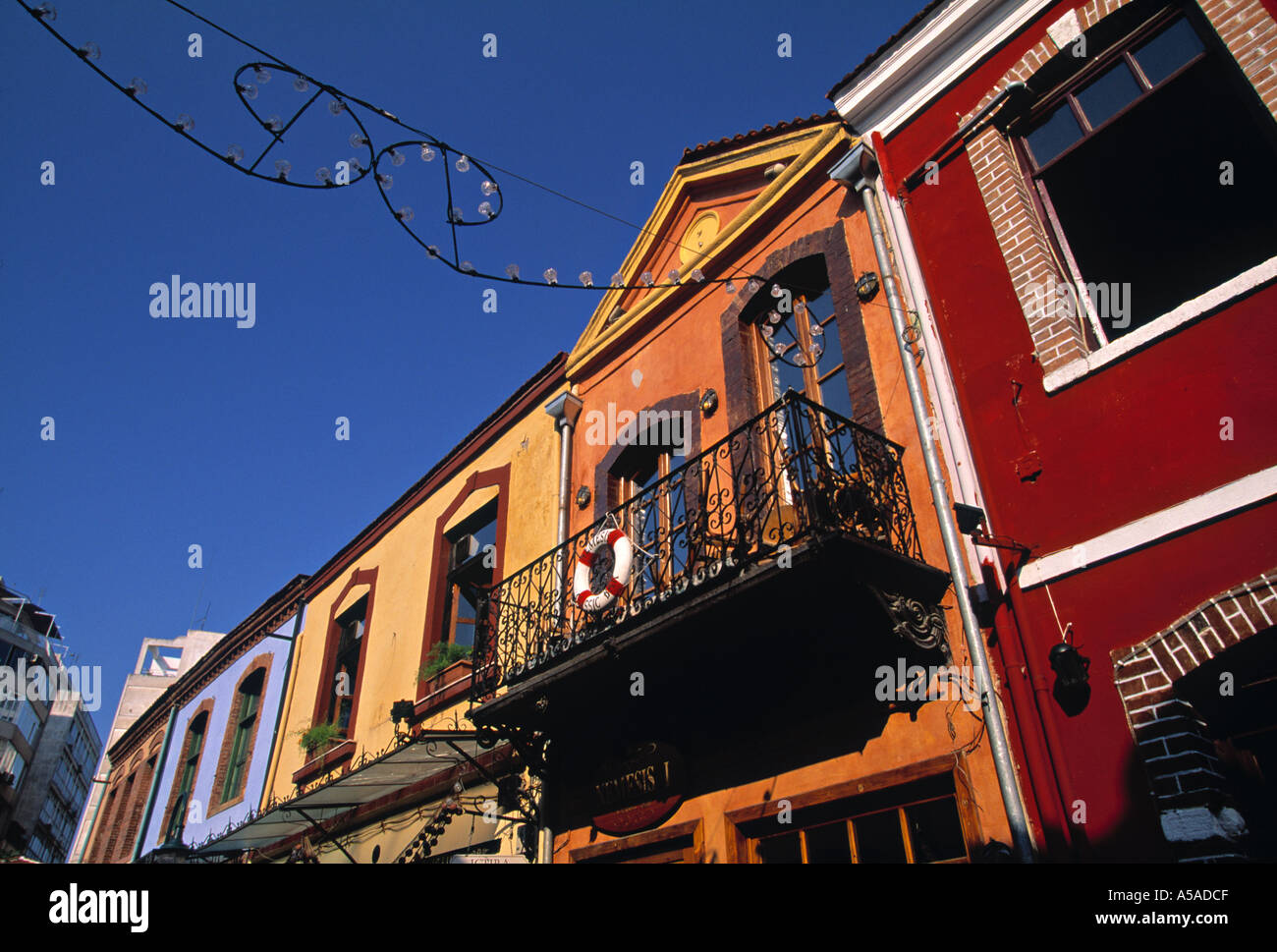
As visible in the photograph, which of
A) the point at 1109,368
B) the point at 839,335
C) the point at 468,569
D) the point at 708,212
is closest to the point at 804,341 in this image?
the point at 839,335

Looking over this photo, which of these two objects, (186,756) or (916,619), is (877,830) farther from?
(186,756)

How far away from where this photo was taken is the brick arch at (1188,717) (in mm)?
3863

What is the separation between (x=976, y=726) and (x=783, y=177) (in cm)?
559

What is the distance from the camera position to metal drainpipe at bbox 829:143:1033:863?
15.2 feet

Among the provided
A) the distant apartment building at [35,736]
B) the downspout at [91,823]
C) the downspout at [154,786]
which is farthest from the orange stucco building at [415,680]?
the distant apartment building at [35,736]

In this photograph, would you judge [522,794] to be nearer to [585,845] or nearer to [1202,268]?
[585,845]

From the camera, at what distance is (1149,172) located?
6152mm

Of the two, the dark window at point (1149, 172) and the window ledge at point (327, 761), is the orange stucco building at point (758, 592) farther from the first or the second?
the window ledge at point (327, 761)

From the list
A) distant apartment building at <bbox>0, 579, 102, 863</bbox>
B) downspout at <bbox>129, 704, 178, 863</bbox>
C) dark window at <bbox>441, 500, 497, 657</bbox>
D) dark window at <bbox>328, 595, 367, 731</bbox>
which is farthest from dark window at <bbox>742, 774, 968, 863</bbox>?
distant apartment building at <bbox>0, 579, 102, 863</bbox>

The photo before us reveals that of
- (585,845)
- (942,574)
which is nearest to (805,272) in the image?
(942,574)

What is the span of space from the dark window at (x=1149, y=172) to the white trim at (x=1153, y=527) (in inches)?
57.9

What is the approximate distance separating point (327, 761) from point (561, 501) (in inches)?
224

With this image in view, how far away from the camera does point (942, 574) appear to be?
18.1 feet
